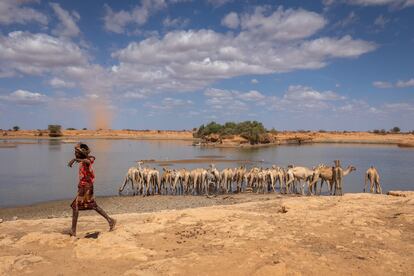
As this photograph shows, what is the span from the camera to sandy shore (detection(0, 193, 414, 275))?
254 inches

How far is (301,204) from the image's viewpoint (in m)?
11.6

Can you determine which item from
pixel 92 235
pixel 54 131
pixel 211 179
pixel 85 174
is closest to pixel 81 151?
pixel 85 174

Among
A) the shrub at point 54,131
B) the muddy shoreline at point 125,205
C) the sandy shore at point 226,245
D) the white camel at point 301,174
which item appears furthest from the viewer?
the shrub at point 54,131

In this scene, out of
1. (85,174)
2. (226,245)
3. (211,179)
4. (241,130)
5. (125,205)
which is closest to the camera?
(226,245)

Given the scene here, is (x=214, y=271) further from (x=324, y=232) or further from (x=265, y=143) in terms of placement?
(x=265, y=143)

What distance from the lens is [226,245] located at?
7535 millimetres

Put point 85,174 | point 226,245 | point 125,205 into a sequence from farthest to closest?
1. point 125,205
2. point 85,174
3. point 226,245

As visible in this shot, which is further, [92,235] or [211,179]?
[211,179]

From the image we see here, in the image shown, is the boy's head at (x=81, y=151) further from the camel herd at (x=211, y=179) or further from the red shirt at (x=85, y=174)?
the camel herd at (x=211, y=179)

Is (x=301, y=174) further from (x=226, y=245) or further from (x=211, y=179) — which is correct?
(x=226, y=245)

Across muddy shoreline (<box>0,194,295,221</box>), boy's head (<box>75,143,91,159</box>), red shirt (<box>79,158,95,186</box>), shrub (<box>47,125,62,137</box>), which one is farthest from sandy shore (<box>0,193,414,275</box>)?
shrub (<box>47,125,62,137</box>)

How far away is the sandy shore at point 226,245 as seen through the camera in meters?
6.45

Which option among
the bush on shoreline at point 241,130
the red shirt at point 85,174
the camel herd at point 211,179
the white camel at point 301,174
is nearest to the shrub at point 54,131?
the bush on shoreline at point 241,130

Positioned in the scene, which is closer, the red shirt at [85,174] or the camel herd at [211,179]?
the red shirt at [85,174]
